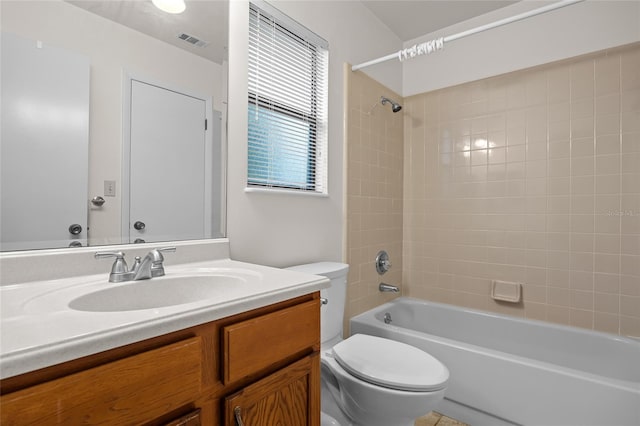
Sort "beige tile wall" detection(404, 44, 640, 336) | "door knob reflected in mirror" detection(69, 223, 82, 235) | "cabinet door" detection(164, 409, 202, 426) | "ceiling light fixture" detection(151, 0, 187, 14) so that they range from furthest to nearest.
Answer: "beige tile wall" detection(404, 44, 640, 336) < "ceiling light fixture" detection(151, 0, 187, 14) < "door knob reflected in mirror" detection(69, 223, 82, 235) < "cabinet door" detection(164, 409, 202, 426)

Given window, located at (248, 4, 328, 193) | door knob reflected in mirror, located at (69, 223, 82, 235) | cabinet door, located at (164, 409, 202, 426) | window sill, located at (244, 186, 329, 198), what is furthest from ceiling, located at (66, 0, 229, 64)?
cabinet door, located at (164, 409, 202, 426)

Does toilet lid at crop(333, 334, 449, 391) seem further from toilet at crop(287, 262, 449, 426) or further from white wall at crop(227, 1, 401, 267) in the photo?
white wall at crop(227, 1, 401, 267)

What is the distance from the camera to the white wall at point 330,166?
140cm

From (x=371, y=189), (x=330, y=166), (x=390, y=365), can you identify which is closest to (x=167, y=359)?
(x=390, y=365)

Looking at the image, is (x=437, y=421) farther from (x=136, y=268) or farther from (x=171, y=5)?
(x=171, y=5)

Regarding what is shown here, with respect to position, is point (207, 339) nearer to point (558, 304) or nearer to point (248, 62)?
point (248, 62)

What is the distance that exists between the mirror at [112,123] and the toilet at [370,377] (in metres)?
0.68

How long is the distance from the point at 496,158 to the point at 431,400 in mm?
1690

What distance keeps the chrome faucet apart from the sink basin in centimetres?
3

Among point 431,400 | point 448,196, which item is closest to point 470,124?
point 448,196

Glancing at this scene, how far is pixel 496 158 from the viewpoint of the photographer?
222 cm

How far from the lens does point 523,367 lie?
1.47 metres

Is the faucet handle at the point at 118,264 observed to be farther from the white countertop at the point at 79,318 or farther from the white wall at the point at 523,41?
the white wall at the point at 523,41

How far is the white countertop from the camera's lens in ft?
1.57
